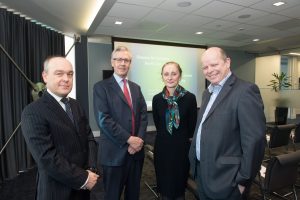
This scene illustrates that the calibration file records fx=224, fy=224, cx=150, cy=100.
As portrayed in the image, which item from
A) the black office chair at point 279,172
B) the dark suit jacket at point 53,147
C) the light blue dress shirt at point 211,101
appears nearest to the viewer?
the dark suit jacket at point 53,147

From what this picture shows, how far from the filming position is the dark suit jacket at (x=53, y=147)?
125cm

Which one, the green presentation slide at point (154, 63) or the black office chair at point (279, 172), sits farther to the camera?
the green presentation slide at point (154, 63)

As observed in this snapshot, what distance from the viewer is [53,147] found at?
1288 mm

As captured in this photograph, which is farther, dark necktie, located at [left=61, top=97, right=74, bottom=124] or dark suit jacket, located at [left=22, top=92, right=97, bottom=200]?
dark necktie, located at [left=61, top=97, right=74, bottom=124]

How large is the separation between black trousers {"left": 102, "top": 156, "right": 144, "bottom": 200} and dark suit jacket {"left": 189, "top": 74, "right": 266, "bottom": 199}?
0.63m

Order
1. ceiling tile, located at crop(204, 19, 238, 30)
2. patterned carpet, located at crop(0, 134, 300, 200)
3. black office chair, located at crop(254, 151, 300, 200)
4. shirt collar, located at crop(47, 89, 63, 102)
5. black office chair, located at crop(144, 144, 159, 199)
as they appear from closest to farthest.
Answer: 1. shirt collar, located at crop(47, 89, 63, 102)
2. black office chair, located at crop(254, 151, 300, 200)
3. black office chair, located at crop(144, 144, 159, 199)
4. patterned carpet, located at crop(0, 134, 300, 200)
5. ceiling tile, located at crop(204, 19, 238, 30)

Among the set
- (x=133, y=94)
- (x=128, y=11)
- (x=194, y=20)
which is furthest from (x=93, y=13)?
(x=133, y=94)

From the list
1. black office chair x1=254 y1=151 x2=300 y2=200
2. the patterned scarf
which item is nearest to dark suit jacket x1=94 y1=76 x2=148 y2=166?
the patterned scarf

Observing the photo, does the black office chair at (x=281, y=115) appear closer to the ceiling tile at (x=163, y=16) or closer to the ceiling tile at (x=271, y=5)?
the ceiling tile at (x=271, y=5)

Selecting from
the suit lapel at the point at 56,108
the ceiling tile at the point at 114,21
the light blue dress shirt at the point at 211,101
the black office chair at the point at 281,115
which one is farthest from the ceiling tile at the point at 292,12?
the suit lapel at the point at 56,108

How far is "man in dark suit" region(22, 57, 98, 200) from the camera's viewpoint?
4.11 feet

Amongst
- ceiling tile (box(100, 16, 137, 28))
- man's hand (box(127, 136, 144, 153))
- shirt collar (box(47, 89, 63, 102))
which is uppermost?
ceiling tile (box(100, 16, 137, 28))

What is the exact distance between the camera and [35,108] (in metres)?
1.28

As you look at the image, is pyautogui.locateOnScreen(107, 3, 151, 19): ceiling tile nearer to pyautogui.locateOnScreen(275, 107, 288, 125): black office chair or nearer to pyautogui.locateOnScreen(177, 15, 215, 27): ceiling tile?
pyautogui.locateOnScreen(177, 15, 215, 27): ceiling tile
